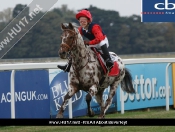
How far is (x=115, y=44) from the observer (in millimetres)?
Answer: 18875

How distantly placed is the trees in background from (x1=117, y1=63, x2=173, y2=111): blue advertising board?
6050 mm

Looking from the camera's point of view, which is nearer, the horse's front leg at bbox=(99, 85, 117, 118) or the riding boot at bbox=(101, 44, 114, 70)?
the riding boot at bbox=(101, 44, 114, 70)

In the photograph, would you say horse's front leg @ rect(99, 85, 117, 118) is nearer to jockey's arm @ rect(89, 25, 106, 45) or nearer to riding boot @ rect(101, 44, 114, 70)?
riding boot @ rect(101, 44, 114, 70)

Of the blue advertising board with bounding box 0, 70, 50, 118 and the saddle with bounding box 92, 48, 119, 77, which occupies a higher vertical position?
the saddle with bounding box 92, 48, 119, 77

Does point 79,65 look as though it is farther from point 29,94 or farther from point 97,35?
point 29,94

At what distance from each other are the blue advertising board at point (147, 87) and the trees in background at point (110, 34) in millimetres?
6050

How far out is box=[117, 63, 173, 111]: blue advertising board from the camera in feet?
34.2

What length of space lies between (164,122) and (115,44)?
44.2ft

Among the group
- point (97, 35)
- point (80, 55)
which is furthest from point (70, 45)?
point (97, 35)

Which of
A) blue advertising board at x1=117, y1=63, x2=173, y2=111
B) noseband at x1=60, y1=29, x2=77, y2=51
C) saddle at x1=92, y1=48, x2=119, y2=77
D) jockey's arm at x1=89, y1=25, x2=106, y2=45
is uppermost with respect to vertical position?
jockey's arm at x1=89, y1=25, x2=106, y2=45

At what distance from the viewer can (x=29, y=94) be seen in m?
8.48

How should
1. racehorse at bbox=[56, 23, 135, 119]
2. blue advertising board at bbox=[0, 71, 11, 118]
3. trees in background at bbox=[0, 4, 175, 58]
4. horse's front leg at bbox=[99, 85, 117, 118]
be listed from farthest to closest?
trees in background at bbox=[0, 4, 175, 58] → blue advertising board at bbox=[0, 71, 11, 118] → horse's front leg at bbox=[99, 85, 117, 118] → racehorse at bbox=[56, 23, 135, 119]

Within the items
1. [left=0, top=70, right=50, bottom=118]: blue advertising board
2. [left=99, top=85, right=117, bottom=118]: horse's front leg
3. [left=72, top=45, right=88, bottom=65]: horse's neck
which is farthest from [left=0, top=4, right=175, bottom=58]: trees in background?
[left=72, top=45, right=88, bottom=65]: horse's neck

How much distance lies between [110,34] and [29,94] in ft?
35.1
